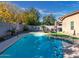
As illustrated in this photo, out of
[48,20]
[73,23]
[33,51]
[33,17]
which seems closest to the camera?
[33,51]

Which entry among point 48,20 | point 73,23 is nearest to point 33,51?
point 73,23

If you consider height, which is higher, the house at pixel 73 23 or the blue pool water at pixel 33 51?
the house at pixel 73 23

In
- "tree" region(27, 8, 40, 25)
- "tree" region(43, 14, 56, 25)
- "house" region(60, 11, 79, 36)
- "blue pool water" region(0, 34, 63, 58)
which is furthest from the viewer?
"tree" region(43, 14, 56, 25)

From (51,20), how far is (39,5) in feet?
12.1

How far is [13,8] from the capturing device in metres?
29.0

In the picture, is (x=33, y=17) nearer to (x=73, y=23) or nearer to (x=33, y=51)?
(x=73, y=23)

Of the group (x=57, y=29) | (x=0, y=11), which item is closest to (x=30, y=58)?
(x=0, y=11)

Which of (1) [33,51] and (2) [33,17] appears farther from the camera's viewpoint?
(2) [33,17]

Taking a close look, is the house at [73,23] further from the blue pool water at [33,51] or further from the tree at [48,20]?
the tree at [48,20]

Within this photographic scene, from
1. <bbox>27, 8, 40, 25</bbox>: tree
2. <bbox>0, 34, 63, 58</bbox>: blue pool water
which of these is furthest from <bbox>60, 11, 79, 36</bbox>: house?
<bbox>27, 8, 40, 25</bbox>: tree

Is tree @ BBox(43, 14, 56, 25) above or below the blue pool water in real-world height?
above

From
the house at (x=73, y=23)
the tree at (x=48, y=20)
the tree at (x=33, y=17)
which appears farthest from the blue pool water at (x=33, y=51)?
the tree at (x=48, y=20)

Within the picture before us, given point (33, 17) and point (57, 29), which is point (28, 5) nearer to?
point (33, 17)

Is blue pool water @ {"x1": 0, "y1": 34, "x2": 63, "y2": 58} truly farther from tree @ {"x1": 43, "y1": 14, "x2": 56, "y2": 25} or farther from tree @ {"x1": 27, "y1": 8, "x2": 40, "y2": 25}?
tree @ {"x1": 43, "y1": 14, "x2": 56, "y2": 25}
